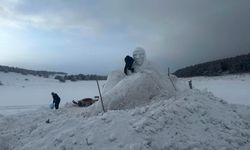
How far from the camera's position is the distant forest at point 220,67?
53.5m

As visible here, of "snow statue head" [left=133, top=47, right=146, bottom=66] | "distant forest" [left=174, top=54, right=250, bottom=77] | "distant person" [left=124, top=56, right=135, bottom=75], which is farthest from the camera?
"distant forest" [left=174, top=54, right=250, bottom=77]

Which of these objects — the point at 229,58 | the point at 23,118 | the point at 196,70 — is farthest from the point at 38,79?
the point at 23,118

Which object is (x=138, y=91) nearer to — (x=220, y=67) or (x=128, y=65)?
(x=128, y=65)

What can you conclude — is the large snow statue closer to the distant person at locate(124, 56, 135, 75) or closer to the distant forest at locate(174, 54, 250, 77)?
the distant person at locate(124, 56, 135, 75)

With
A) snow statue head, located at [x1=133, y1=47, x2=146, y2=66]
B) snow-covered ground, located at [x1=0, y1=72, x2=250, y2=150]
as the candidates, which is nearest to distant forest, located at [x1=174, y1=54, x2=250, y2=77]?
snow statue head, located at [x1=133, y1=47, x2=146, y2=66]

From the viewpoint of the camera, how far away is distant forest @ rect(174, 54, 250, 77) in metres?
53.5

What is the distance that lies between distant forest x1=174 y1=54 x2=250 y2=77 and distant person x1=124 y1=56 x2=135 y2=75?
3946 centimetres

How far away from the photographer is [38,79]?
75000 mm

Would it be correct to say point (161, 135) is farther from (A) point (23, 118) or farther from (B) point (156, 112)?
(A) point (23, 118)

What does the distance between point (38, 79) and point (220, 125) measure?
66.4 metres

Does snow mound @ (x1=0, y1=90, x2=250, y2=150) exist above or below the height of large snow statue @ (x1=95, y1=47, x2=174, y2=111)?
below

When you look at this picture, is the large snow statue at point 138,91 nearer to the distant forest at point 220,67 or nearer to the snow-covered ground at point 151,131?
the snow-covered ground at point 151,131

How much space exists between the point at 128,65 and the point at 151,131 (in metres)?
6.04

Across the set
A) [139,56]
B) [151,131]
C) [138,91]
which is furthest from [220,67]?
[151,131]
